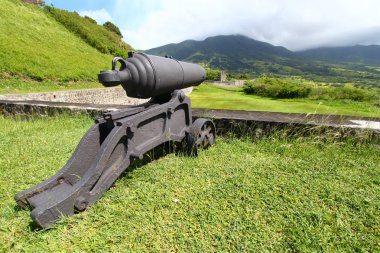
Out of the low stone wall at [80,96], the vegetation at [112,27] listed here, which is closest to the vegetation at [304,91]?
the vegetation at [112,27]

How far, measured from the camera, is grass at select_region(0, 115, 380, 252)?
6.88ft

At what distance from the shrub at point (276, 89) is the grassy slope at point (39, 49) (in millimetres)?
23825

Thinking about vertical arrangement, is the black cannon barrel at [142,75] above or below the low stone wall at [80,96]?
A: above

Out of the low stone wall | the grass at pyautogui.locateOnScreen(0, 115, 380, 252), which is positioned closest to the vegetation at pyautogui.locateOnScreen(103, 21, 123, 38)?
the low stone wall

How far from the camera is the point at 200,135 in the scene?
152 inches

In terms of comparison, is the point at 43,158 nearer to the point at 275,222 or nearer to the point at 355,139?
the point at 275,222

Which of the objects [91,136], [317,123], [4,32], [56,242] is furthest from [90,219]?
[4,32]

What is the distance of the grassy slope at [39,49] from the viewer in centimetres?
1625

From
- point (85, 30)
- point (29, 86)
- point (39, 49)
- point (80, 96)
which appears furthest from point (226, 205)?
point (85, 30)

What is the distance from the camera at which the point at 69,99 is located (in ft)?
41.3

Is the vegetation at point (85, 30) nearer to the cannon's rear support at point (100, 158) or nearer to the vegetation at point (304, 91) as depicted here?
the vegetation at point (304, 91)

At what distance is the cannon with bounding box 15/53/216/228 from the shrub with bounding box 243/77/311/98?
35.9m

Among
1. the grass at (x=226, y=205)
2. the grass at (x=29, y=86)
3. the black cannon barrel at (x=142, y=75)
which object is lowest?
the grass at (x=226, y=205)

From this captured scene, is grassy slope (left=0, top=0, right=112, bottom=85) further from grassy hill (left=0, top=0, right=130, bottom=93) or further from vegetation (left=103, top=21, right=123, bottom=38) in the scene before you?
vegetation (left=103, top=21, right=123, bottom=38)
